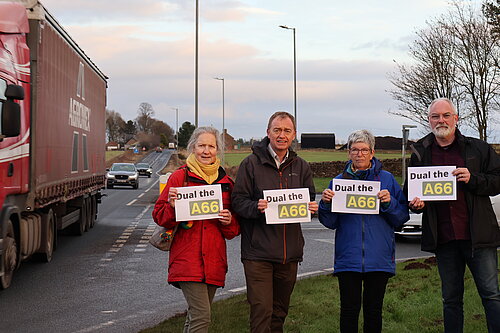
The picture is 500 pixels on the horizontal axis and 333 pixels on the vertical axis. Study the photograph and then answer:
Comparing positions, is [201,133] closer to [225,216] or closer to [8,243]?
[225,216]

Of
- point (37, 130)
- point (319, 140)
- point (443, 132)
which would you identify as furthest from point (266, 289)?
point (319, 140)

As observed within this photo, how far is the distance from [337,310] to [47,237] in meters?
6.50

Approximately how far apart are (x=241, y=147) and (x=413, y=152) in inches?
4474

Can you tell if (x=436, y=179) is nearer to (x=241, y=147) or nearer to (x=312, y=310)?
(x=312, y=310)

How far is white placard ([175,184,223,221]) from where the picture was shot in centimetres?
584

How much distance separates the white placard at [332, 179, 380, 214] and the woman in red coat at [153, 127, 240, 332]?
2.67 ft

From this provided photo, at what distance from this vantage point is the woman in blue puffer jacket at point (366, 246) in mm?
6102

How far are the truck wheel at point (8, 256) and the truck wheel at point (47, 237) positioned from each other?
2.38 metres

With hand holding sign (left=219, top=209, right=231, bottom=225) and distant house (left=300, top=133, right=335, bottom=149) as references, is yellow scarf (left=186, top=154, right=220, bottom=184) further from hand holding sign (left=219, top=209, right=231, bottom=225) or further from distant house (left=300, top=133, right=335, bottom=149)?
distant house (left=300, top=133, right=335, bottom=149)

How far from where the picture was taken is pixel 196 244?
5.91 meters

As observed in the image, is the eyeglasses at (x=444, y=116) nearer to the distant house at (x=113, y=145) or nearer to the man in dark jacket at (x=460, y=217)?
the man in dark jacket at (x=460, y=217)

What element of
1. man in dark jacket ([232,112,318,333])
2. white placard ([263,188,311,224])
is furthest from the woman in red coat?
white placard ([263,188,311,224])

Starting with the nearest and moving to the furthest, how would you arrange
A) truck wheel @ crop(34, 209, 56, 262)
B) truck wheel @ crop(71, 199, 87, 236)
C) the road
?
the road
truck wheel @ crop(34, 209, 56, 262)
truck wheel @ crop(71, 199, 87, 236)

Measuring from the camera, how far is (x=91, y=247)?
16.5 metres
